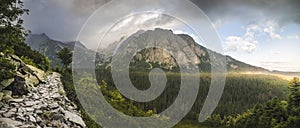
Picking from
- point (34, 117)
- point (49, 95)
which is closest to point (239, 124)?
point (49, 95)

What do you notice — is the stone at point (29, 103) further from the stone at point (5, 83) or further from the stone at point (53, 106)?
the stone at point (5, 83)

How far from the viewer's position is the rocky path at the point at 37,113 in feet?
43.1

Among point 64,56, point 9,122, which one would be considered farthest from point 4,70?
point 64,56

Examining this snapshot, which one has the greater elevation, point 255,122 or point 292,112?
point 292,112

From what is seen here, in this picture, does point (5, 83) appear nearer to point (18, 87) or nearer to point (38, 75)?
point (18, 87)

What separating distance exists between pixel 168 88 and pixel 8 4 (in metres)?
143

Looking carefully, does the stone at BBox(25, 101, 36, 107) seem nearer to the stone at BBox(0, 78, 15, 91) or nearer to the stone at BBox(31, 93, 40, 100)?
the stone at BBox(31, 93, 40, 100)

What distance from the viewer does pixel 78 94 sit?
23609 mm

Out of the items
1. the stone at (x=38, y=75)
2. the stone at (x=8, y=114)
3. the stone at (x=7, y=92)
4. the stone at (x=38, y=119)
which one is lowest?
the stone at (x=38, y=119)

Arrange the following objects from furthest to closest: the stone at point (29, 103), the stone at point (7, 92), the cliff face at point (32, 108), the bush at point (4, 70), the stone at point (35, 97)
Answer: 1. the stone at point (35, 97)
2. the stone at point (7, 92)
3. the bush at point (4, 70)
4. the stone at point (29, 103)
5. the cliff face at point (32, 108)

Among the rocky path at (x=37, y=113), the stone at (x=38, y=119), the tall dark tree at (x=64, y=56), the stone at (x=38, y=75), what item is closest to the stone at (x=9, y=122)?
the rocky path at (x=37, y=113)

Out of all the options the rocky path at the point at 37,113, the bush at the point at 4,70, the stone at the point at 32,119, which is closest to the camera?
the rocky path at the point at 37,113

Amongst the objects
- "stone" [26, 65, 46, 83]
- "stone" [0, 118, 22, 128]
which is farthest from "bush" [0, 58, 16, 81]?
"stone" [26, 65, 46, 83]

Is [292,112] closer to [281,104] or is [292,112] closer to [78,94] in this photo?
[281,104]
